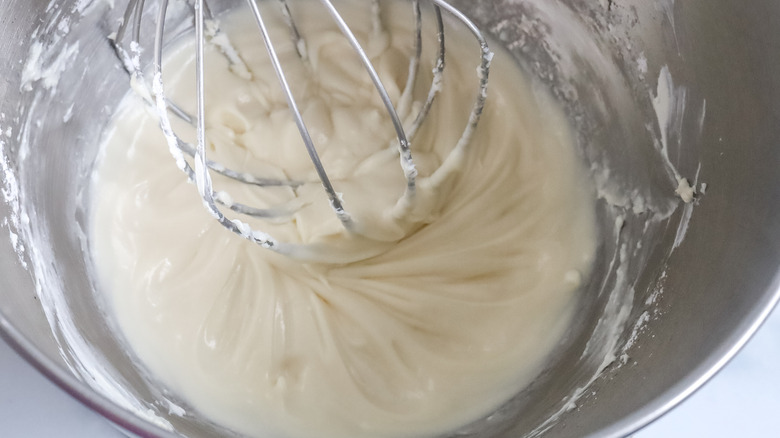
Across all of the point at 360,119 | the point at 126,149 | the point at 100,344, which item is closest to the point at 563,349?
the point at 360,119

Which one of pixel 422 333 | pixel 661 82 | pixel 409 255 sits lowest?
pixel 422 333

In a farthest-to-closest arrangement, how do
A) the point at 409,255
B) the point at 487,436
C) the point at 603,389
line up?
the point at 409,255 → the point at 487,436 → the point at 603,389

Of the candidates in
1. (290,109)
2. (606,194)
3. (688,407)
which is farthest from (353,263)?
(688,407)

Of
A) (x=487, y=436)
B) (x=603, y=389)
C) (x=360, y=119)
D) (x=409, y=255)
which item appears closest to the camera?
(x=603, y=389)

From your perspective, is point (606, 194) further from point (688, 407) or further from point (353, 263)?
point (353, 263)

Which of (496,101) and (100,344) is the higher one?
(496,101)

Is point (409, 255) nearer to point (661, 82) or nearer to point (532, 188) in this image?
point (532, 188)

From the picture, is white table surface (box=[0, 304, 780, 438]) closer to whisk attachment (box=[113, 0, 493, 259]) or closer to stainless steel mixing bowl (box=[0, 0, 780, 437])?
stainless steel mixing bowl (box=[0, 0, 780, 437])

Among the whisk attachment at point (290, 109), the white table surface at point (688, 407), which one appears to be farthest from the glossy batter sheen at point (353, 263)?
the white table surface at point (688, 407)
